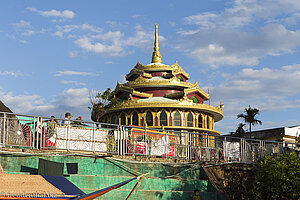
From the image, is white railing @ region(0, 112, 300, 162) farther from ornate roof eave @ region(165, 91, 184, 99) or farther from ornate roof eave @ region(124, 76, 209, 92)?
ornate roof eave @ region(124, 76, 209, 92)

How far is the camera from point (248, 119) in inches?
2307

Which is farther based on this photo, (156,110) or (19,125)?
(156,110)

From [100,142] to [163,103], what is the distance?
20920 millimetres

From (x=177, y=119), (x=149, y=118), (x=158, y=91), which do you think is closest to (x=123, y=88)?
(x=158, y=91)

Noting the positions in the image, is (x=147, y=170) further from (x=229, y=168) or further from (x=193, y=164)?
(x=229, y=168)

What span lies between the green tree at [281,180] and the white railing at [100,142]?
2.87 meters

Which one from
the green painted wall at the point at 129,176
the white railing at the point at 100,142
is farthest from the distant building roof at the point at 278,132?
the green painted wall at the point at 129,176

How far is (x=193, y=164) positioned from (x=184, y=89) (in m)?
21.4

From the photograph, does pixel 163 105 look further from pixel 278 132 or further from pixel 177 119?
pixel 278 132

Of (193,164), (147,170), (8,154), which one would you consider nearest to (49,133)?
(8,154)

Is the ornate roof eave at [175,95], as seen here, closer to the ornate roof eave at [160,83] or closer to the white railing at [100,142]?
the ornate roof eave at [160,83]

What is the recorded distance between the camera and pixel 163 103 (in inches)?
1495

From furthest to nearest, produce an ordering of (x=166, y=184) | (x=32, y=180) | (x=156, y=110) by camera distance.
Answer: (x=156, y=110)
(x=166, y=184)
(x=32, y=180)

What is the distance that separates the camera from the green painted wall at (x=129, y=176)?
1505 centimetres
